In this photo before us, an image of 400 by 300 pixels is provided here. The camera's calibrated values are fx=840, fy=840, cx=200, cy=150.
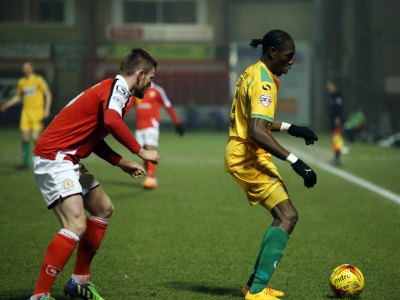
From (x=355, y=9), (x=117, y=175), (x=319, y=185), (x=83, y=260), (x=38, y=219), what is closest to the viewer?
(x=83, y=260)

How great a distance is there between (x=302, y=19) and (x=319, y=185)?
90.2 feet

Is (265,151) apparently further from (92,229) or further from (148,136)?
(148,136)

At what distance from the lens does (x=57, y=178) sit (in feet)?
19.8

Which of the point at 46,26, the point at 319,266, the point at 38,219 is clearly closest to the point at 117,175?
the point at 38,219

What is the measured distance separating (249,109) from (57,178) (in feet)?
5.12

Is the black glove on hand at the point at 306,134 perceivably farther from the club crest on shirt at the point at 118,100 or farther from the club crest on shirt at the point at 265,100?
the club crest on shirt at the point at 118,100

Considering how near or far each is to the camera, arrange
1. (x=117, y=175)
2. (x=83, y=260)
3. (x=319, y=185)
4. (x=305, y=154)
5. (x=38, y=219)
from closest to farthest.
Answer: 1. (x=83, y=260)
2. (x=38, y=219)
3. (x=319, y=185)
4. (x=117, y=175)
5. (x=305, y=154)

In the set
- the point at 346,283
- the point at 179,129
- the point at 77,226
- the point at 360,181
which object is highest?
the point at 77,226

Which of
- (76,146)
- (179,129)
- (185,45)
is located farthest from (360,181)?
(185,45)

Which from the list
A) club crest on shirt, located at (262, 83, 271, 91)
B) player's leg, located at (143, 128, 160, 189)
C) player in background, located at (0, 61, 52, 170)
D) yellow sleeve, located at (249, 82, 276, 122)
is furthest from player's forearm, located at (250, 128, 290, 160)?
player in background, located at (0, 61, 52, 170)

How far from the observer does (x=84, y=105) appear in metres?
6.11

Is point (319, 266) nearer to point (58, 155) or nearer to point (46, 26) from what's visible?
point (58, 155)

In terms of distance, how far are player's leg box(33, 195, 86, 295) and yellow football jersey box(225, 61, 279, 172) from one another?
132 centimetres

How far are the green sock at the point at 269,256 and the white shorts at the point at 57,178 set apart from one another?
4.85ft
